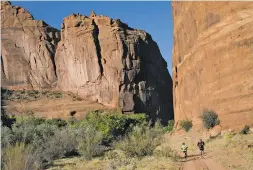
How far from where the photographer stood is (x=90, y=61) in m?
104

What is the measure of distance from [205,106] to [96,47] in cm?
5745

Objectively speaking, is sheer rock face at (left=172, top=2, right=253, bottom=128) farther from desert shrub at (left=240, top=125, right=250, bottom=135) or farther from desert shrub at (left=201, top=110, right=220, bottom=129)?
desert shrub at (left=240, top=125, right=250, bottom=135)

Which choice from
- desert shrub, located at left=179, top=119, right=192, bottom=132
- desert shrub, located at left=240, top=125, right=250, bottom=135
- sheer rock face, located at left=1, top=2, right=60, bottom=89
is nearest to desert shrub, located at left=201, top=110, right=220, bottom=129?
desert shrub, located at left=240, top=125, right=250, bottom=135

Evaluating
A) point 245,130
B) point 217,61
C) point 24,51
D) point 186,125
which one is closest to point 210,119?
point 217,61

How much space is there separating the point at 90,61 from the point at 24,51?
2443 centimetres

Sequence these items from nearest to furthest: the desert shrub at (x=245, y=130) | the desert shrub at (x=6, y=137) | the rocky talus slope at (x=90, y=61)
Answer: the desert shrub at (x=6, y=137) → the desert shrub at (x=245, y=130) → the rocky talus slope at (x=90, y=61)

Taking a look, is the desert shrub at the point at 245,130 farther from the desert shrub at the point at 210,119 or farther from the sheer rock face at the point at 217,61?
the desert shrub at the point at 210,119

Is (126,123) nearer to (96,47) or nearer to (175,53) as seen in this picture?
(175,53)

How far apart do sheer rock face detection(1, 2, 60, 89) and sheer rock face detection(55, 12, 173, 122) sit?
15.4 feet

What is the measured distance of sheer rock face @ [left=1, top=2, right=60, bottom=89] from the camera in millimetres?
112438

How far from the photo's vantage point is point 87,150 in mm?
26047

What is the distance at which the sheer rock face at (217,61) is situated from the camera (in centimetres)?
4162

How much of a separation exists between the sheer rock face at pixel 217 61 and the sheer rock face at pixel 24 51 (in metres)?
57.9

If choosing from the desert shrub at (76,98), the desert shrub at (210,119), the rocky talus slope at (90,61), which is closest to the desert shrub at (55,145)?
the desert shrub at (210,119)
